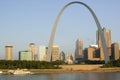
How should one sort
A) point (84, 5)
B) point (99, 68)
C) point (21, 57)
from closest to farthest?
1. point (84, 5)
2. point (99, 68)
3. point (21, 57)

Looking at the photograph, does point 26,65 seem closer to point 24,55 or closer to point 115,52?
point 24,55

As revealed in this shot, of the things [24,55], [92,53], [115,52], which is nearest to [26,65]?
[24,55]

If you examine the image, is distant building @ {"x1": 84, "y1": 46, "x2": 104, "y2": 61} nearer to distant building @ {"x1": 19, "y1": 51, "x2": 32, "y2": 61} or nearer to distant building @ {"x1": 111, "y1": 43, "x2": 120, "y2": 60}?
distant building @ {"x1": 111, "y1": 43, "x2": 120, "y2": 60}

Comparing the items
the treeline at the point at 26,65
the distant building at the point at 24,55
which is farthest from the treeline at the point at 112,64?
the distant building at the point at 24,55

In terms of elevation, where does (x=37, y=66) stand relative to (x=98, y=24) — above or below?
below

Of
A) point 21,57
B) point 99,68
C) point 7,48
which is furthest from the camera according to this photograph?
point 7,48

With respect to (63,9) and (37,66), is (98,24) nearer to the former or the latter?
(63,9)

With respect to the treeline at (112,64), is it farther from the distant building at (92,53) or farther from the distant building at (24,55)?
the distant building at (24,55)

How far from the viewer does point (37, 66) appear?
96812 millimetres

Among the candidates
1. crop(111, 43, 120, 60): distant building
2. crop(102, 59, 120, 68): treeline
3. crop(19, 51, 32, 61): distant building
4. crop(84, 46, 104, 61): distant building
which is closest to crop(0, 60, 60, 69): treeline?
crop(102, 59, 120, 68): treeline

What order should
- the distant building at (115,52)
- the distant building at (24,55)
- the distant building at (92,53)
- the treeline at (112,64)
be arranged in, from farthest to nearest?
1. the distant building at (92,53)
2. the distant building at (115,52)
3. the distant building at (24,55)
4. the treeline at (112,64)

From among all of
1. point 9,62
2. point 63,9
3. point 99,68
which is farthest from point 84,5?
point 9,62

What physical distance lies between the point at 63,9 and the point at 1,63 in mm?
33317

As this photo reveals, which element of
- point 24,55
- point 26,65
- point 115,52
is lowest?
point 26,65
